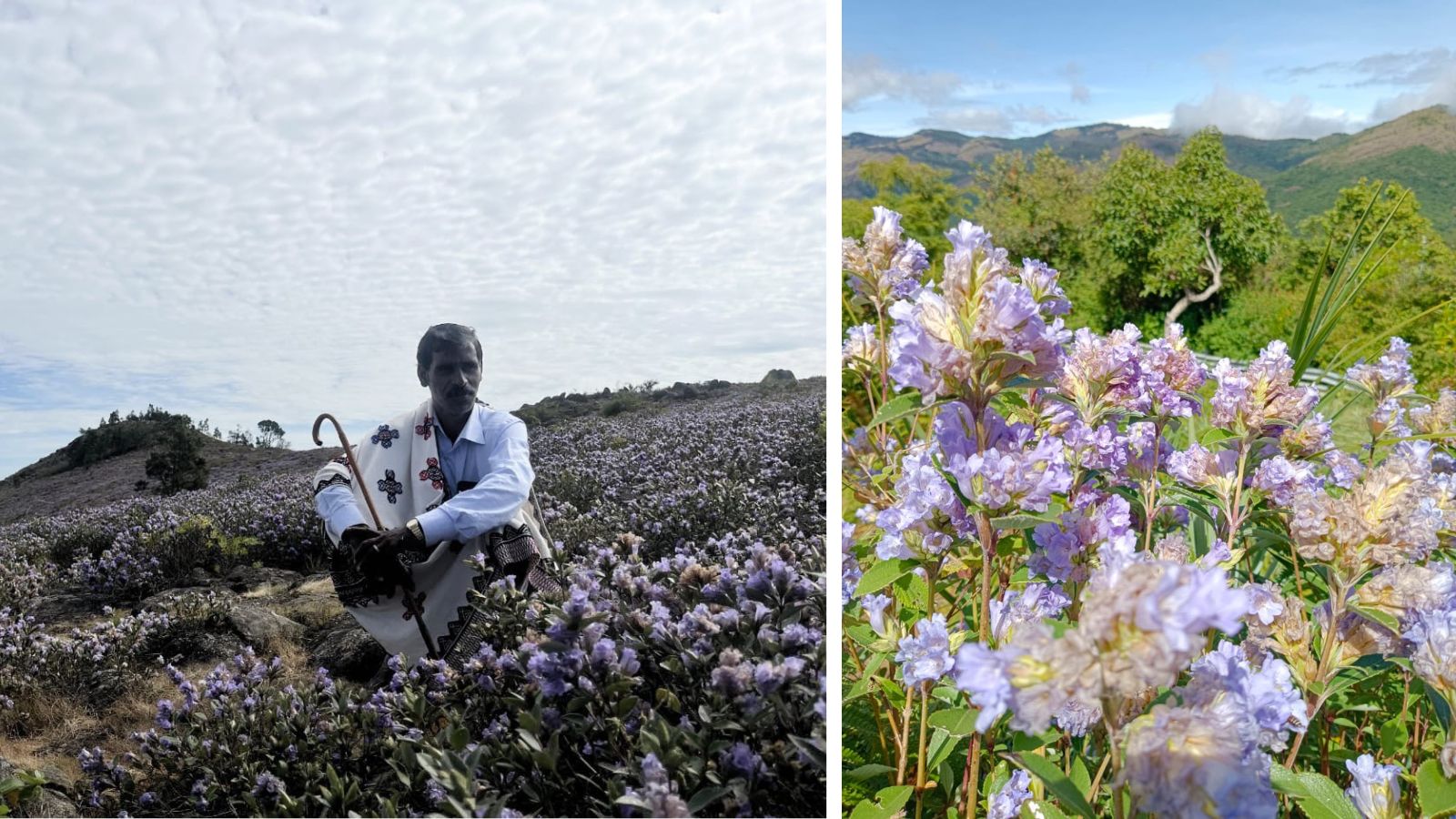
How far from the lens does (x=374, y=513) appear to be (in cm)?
195

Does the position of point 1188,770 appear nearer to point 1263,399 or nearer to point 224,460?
point 1263,399

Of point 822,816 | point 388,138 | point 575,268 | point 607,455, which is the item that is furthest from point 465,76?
point 822,816

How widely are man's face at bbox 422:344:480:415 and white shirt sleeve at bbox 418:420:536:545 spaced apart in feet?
0.33

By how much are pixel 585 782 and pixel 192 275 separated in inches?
50.6

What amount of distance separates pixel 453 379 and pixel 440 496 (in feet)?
0.78

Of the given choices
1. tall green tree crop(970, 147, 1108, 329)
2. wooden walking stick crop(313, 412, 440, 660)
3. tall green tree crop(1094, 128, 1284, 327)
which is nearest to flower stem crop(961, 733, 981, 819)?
wooden walking stick crop(313, 412, 440, 660)

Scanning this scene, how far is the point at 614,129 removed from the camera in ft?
6.51

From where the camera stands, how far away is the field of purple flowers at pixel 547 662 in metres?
1.70

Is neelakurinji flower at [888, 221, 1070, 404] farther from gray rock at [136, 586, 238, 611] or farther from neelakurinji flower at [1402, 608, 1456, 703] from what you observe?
gray rock at [136, 586, 238, 611]

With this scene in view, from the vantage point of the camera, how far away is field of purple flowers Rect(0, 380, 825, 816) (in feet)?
5.58

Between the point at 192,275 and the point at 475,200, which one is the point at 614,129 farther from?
the point at 192,275

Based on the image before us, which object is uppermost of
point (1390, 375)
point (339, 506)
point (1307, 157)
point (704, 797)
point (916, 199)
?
point (1307, 157)

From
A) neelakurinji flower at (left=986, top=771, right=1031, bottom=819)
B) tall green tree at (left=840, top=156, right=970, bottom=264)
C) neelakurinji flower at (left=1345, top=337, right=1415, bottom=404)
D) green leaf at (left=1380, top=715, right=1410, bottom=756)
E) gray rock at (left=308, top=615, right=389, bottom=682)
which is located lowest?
gray rock at (left=308, top=615, right=389, bottom=682)

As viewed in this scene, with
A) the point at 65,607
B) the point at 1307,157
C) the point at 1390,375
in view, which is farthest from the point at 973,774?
the point at 1307,157
